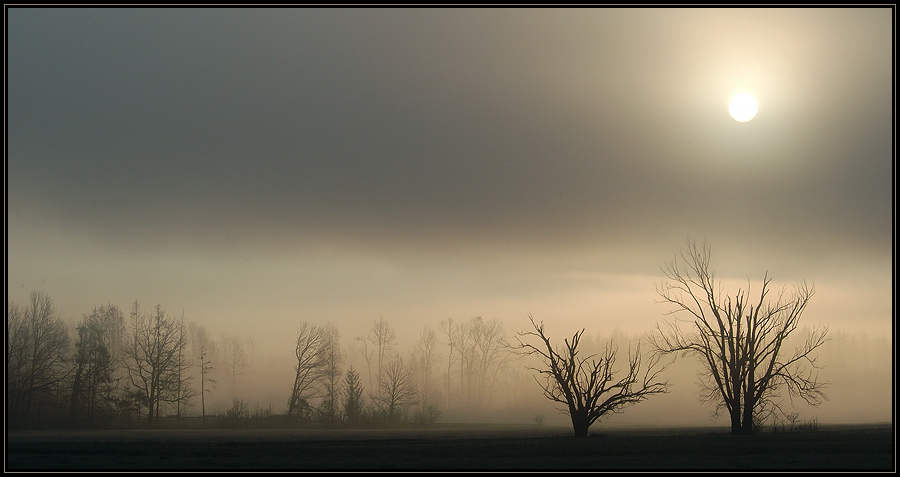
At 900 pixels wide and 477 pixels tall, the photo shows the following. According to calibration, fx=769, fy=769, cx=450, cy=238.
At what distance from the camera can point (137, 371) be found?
231 feet

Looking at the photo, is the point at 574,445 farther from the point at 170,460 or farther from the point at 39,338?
the point at 39,338

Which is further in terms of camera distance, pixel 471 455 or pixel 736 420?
pixel 736 420

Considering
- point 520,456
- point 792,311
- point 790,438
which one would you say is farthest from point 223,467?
point 792,311

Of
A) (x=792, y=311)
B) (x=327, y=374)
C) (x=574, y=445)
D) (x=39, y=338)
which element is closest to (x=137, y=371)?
(x=39, y=338)

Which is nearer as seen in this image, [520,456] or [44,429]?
[520,456]

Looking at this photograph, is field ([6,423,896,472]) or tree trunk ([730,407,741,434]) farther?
tree trunk ([730,407,741,434])

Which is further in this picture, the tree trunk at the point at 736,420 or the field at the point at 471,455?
the tree trunk at the point at 736,420

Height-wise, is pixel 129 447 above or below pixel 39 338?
below

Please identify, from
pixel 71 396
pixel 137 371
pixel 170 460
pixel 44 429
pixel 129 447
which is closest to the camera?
pixel 170 460

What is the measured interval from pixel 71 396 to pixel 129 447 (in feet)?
122

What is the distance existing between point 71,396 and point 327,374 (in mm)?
22250
